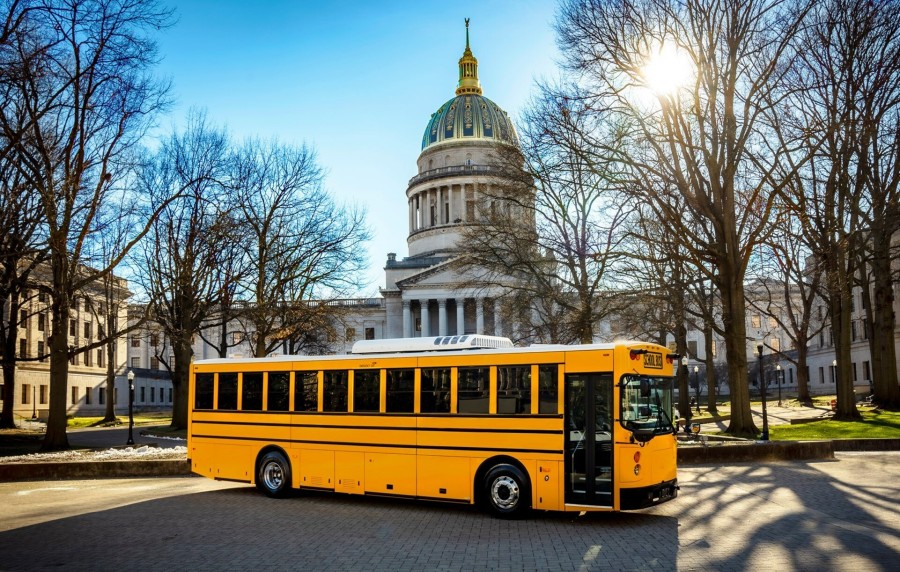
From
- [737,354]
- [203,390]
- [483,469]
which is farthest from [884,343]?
[203,390]

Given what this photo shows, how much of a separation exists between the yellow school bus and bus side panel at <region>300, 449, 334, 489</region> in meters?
0.03

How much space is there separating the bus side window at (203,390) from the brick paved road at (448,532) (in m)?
2.03

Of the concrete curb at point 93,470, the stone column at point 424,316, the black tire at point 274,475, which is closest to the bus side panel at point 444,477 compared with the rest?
the black tire at point 274,475

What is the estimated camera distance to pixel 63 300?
2619cm

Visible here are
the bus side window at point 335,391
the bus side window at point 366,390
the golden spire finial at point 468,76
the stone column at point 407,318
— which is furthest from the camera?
the golden spire finial at point 468,76

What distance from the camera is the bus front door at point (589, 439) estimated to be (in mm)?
13320

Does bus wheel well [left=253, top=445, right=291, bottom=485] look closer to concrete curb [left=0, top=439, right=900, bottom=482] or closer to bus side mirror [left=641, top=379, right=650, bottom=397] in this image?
concrete curb [left=0, top=439, right=900, bottom=482]

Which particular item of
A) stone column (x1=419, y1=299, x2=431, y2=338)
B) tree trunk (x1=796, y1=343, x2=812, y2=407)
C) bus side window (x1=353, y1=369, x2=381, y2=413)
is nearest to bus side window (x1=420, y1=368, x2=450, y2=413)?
bus side window (x1=353, y1=369, x2=381, y2=413)

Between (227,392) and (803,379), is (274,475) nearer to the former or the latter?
(227,392)

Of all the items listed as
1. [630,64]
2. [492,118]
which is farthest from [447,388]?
[492,118]

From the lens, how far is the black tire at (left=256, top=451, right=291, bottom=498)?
56.5 ft

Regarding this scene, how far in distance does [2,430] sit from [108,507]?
101 ft

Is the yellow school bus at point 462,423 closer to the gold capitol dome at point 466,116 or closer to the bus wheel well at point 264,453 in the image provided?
the bus wheel well at point 264,453

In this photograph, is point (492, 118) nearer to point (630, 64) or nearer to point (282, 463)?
point (630, 64)
